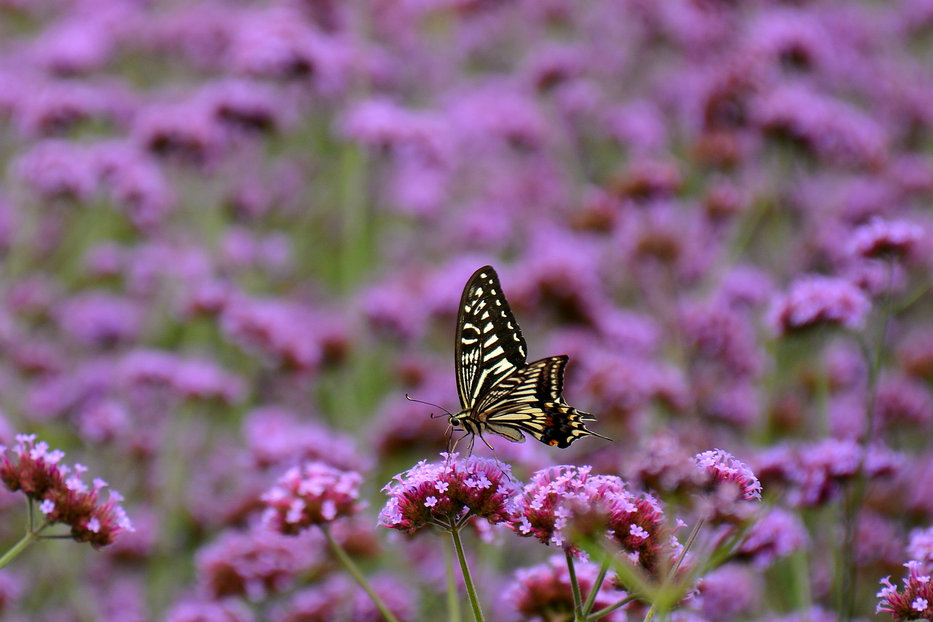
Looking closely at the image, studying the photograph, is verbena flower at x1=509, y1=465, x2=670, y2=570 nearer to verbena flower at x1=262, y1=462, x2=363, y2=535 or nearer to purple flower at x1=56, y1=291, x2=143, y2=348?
verbena flower at x1=262, y1=462, x2=363, y2=535

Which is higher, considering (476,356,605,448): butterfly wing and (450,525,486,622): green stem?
(476,356,605,448): butterfly wing

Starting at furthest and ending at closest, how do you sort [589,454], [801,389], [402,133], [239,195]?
[239,195] < [402,133] < [801,389] < [589,454]

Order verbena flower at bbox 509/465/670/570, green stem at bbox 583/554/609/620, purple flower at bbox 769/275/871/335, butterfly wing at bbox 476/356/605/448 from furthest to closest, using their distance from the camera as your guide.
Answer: purple flower at bbox 769/275/871/335
butterfly wing at bbox 476/356/605/448
verbena flower at bbox 509/465/670/570
green stem at bbox 583/554/609/620

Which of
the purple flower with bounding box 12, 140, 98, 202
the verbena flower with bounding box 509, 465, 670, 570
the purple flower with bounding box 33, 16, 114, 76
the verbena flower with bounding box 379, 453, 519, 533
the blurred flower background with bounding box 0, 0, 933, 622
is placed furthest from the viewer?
the purple flower with bounding box 33, 16, 114, 76

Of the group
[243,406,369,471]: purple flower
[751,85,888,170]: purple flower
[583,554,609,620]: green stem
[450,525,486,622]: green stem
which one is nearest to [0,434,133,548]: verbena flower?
[450,525,486,622]: green stem

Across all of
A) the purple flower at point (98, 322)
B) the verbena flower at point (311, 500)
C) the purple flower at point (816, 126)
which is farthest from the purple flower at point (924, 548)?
the purple flower at point (98, 322)

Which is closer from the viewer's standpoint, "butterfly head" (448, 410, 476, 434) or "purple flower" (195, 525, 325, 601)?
"butterfly head" (448, 410, 476, 434)

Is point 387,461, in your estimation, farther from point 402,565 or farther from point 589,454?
point 589,454

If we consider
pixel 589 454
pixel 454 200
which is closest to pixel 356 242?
pixel 454 200
